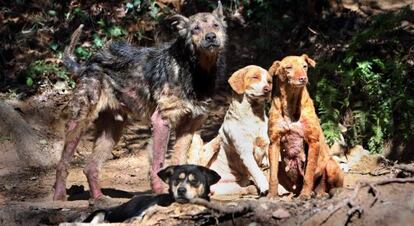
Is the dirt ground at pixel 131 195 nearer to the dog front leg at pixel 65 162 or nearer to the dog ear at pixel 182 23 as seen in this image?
the dog front leg at pixel 65 162

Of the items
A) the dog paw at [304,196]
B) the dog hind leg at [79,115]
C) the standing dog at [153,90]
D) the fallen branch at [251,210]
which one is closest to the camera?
the fallen branch at [251,210]

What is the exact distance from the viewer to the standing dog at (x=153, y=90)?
893 cm

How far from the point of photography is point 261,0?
551 inches

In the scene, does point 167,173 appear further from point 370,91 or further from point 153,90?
point 370,91

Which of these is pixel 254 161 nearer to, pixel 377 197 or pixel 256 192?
pixel 256 192

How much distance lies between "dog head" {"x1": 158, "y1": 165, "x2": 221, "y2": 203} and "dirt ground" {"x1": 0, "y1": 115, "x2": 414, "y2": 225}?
390 mm

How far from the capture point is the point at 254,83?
8344mm

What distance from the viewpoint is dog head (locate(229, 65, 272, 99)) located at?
8.32 meters

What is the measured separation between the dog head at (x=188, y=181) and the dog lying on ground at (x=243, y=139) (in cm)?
116

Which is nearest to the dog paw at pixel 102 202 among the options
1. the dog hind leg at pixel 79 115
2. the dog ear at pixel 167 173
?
the dog hind leg at pixel 79 115

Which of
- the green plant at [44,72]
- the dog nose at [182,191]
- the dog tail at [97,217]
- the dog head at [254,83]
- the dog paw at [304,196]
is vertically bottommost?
the dog tail at [97,217]

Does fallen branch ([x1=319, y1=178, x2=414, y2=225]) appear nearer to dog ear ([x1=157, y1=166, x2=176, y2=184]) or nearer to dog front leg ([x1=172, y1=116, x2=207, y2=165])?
dog ear ([x1=157, y1=166, x2=176, y2=184])

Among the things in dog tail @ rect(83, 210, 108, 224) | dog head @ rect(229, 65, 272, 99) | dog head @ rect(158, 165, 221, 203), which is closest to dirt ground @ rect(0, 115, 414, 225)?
dog head @ rect(158, 165, 221, 203)

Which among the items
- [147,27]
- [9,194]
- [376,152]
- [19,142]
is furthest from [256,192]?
[147,27]
